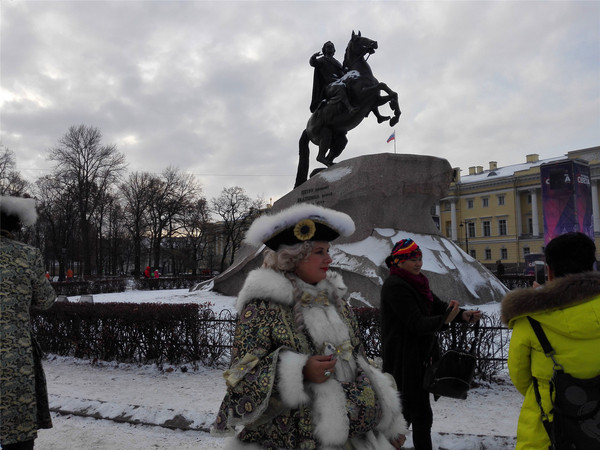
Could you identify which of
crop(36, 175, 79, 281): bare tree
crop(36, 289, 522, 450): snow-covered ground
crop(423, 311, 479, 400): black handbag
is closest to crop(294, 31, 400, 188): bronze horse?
crop(36, 289, 522, 450): snow-covered ground

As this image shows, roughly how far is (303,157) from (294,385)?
12.5m

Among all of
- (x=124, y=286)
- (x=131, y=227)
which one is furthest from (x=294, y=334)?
(x=131, y=227)

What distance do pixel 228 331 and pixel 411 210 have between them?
18.7ft

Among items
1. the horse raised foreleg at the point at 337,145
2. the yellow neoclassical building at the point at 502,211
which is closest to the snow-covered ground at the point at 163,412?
the horse raised foreleg at the point at 337,145

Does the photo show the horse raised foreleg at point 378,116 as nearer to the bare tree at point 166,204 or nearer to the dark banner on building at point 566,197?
the dark banner on building at point 566,197

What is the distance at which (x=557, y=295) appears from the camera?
2064mm

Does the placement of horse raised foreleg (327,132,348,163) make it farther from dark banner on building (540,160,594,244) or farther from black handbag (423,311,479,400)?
black handbag (423,311,479,400)

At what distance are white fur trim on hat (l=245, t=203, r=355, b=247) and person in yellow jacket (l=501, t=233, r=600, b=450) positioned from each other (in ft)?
2.94

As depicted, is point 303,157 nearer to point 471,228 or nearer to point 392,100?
point 392,100

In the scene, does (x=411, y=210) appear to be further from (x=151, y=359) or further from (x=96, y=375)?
(x=96, y=375)

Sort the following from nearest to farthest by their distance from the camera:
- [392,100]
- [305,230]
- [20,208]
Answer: [305,230], [20,208], [392,100]

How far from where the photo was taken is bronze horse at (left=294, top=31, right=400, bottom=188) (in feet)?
39.1

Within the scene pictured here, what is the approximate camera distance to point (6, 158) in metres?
34.9

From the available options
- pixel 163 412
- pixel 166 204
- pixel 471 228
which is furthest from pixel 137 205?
pixel 471 228
